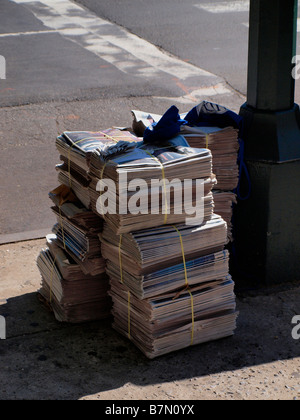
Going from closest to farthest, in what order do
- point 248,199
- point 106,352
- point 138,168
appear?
1. point 138,168
2. point 106,352
3. point 248,199

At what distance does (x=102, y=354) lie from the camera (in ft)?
17.2

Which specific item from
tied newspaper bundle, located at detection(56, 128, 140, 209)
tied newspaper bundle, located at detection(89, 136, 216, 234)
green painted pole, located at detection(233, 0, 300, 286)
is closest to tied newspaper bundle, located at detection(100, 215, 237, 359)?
tied newspaper bundle, located at detection(89, 136, 216, 234)

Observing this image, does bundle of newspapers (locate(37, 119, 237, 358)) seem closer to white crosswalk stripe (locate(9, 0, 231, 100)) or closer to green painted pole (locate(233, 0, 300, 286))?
green painted pole (locate(233, 0, 300, 286))

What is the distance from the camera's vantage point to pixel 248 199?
6.03 meters

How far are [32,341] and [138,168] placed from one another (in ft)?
5.21

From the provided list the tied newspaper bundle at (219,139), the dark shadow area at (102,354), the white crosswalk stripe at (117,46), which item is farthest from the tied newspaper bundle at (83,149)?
the white crosswalk stripe at (117,46)

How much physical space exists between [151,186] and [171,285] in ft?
2.34

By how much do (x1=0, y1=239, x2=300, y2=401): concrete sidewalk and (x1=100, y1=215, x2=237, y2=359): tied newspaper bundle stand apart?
0.46 ft

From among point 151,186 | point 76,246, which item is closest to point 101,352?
point 76,246

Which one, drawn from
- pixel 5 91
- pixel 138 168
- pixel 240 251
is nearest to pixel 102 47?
pixel 5 91

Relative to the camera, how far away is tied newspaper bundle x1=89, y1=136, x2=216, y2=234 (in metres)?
4.84

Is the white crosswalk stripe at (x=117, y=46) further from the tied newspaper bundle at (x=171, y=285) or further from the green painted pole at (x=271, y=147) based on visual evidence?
the tied newspaper bundle at (x=171, y=285)

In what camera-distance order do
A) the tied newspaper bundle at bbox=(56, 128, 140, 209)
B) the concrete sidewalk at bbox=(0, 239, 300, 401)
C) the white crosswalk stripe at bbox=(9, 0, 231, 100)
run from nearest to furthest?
the concrete sidewalk at bbox=(0, 239, 300, 401) → the tied newspaper bundle at bbox=(56, 128, 140, 209) → the white crosswalk stripe at bbox=(9, 0, 231, 100)

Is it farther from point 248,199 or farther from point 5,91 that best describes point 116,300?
point 5,91
